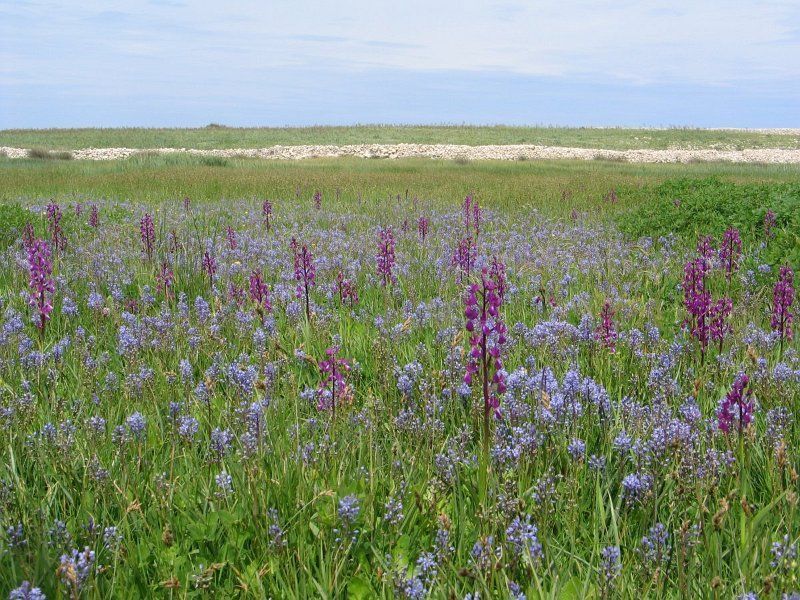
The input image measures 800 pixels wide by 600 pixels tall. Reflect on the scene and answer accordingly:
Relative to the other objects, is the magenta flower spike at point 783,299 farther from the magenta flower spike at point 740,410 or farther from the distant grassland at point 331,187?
the distant grassland at point 331,187

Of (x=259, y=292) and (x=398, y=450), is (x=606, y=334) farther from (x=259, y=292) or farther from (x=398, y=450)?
(x=259, y=292)

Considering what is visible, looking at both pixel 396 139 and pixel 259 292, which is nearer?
pixel 259 292

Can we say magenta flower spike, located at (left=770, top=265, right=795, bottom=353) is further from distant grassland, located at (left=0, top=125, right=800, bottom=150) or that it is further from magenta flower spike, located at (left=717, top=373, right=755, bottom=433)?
distant grassland, located at (left=0, top=125, right=800, bottom=150)

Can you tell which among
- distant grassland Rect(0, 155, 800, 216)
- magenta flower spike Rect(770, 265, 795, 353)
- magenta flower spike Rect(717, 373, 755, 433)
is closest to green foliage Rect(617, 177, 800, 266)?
distant grassland Rect(0, 155, 800, 216)

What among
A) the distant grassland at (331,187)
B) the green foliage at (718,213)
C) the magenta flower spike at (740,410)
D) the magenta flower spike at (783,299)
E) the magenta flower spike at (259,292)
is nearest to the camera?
the magenta flower spike at (740,410)

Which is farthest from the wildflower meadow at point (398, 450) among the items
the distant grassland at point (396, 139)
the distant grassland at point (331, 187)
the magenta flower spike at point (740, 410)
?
the distant grassland at point (396, 139)

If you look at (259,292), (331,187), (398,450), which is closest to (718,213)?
(259,292)

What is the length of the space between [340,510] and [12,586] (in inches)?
42.7

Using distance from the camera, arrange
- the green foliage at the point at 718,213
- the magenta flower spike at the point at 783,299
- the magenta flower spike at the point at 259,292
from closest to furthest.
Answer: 1. the magenta flower spike at the point at 783,299
2. the magenta flower spike at the point at 259,292
3. the green foliage at the point at 718,213

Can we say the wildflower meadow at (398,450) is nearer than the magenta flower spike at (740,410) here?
Yes

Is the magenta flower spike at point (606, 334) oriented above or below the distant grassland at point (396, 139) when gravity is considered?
below

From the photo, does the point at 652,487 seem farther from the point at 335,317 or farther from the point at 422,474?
the point at 335,317

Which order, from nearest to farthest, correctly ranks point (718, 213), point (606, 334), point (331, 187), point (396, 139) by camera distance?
point (606, 334)
point (718, 213)
point (331, 187)
point (396, 139)

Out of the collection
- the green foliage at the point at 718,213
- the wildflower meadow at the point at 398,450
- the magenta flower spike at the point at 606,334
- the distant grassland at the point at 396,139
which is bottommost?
the wildflower meadow at the point at 398,450
